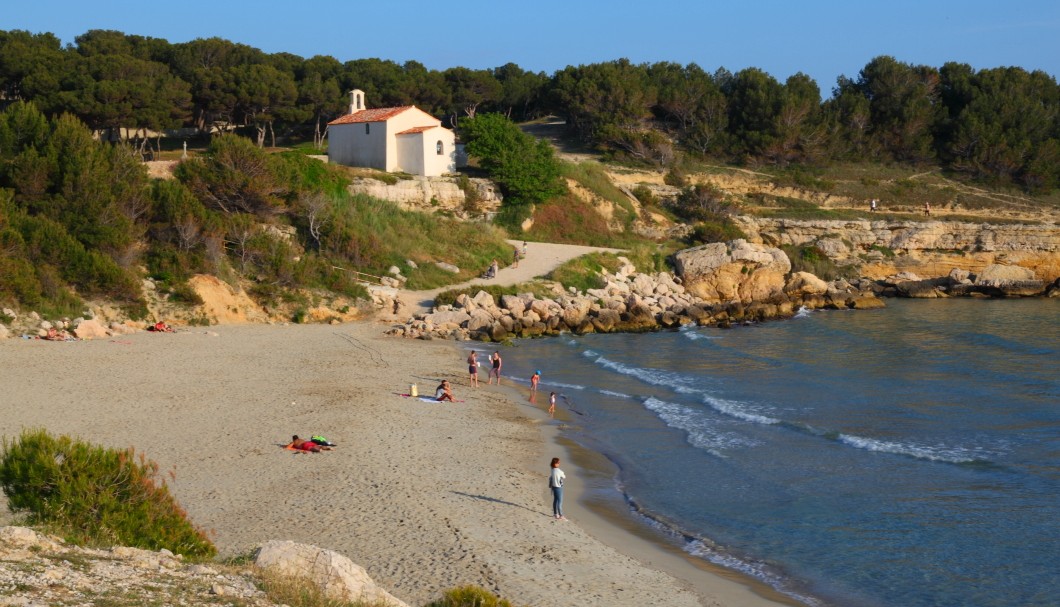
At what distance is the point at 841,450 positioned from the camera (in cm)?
1978

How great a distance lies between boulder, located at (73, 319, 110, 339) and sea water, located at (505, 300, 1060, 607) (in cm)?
1251

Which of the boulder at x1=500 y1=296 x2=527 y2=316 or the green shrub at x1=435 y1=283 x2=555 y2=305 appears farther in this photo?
the green shrub at x1=435 y1=283 x2=555 y2=305

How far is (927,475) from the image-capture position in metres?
17.8

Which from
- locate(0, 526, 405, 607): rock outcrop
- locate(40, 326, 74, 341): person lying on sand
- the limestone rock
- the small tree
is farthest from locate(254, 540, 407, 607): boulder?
the small tree

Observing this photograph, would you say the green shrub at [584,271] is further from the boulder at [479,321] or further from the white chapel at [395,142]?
the white chapel at [395,142]

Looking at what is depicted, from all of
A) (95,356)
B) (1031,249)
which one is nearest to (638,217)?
(1031,249)

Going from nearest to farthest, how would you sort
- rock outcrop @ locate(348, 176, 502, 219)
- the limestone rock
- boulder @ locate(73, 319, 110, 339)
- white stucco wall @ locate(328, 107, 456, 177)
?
boulder @ locate(73, 319, 110, 339) → the limestone rock → rock outcrop @ locate(348, 176, 502, 219) → white stucco wall @ locate(328, 107, 456, 177)

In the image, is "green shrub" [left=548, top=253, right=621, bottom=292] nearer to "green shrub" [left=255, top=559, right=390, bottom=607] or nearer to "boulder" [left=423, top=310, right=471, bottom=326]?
"boulder" [left=423, top=310, right=471, bottom=326]

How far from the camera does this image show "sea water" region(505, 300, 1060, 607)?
13.5 m

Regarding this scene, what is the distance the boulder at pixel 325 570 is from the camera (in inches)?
337

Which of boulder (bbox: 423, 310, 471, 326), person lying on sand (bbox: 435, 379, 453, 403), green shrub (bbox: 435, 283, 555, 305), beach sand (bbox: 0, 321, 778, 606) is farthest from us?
green shrub (bbox: 435, 283, 555, 305)

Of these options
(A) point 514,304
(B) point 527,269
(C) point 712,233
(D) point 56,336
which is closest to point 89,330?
(D) point 56,336

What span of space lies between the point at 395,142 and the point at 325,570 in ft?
143

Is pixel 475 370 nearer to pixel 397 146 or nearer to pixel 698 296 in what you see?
pixel 698 296
